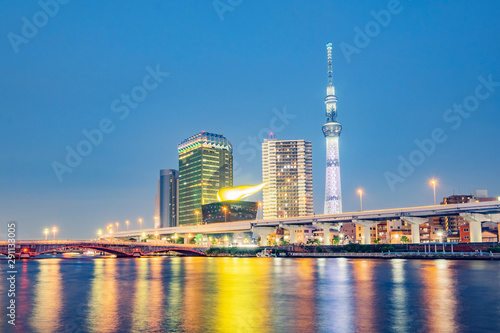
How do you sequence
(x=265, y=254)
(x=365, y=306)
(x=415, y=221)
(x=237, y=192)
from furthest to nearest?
(x=237, y=192) < (x=265, y=254) < (x=415, y=221) < (x=365, y=306)

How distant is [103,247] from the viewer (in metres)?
127

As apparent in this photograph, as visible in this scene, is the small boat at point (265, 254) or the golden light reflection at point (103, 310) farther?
the small boat at point (265, 254)

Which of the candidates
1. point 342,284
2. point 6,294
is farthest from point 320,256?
point 6,294

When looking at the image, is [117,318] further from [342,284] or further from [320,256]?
[320,256]

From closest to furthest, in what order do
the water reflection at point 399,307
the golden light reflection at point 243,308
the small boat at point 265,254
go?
the water reflection at point 399,307 < the golden light reflection at point 243,308 < the small boat at point 265,254

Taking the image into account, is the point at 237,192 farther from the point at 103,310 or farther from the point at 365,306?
the point at 103,310

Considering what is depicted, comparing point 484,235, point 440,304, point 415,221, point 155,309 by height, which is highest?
point 415,221

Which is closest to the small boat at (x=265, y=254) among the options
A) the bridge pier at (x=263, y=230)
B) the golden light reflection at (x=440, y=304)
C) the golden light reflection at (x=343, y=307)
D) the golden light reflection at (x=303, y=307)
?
the bridge pier at (x=263, y=230)

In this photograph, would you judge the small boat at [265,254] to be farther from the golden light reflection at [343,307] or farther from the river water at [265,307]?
the golden light reflection at [343,307]

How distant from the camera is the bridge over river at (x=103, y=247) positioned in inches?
4561

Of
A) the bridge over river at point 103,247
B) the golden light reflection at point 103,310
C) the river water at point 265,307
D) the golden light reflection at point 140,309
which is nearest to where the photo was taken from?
the river water at point 265,307

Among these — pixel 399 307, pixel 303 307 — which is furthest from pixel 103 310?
pixel 399 307

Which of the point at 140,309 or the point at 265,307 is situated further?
the point at 265,307

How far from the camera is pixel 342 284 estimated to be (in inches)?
1617
